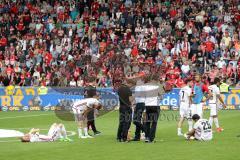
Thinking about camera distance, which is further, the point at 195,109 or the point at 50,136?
the point at 195,109

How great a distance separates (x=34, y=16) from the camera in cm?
4603

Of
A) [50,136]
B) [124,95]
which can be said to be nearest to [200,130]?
[124,95]

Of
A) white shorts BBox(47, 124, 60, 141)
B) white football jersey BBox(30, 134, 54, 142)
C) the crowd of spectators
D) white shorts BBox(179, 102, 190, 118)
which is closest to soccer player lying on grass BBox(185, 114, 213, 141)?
white shorts BBox(179, 102, 190, 118)

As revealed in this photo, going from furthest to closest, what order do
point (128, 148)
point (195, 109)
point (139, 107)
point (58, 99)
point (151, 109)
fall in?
1. point (58, 99)
2. point (195, 109)
3. point (139, 107)
4. point (151, 109)
5. point (128, 148)

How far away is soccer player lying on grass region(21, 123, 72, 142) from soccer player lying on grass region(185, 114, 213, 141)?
13.4 ft

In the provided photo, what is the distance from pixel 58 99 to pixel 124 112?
16.1 metres

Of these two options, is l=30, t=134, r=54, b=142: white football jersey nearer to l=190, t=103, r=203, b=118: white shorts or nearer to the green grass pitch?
the green grass pitch

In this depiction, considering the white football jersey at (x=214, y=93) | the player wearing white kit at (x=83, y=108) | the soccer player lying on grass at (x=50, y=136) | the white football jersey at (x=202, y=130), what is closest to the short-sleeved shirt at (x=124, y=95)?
the player wearing white kit at (x=83, y=108)

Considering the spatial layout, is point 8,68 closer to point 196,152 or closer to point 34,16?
point 34,16

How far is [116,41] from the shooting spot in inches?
1613

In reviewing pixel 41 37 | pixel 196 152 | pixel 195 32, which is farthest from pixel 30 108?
pixel 196 152

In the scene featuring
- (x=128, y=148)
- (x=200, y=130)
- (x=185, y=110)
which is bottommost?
(x=128, y=148)

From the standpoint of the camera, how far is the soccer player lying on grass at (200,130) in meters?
19.7

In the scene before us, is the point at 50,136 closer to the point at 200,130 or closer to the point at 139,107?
the point at 139,107
